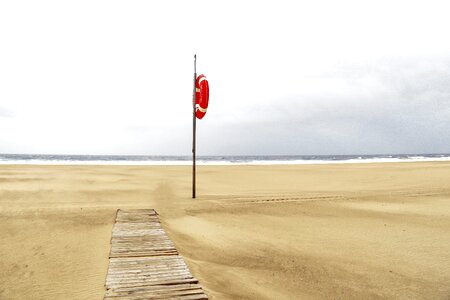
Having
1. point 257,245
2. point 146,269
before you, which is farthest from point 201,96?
point 146,269

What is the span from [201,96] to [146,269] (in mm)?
8659

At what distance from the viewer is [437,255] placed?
717 cm

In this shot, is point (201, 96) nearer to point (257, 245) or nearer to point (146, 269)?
point (257, 245)

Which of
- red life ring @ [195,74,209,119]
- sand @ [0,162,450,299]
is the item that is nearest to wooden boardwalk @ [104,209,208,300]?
sand @ [0,162,450,299]

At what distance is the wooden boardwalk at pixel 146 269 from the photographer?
13.9 feet

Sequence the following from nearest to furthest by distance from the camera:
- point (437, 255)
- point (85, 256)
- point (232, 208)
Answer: point (85, 256), point (437, 255), point (232, 208)

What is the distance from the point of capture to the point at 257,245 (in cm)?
772

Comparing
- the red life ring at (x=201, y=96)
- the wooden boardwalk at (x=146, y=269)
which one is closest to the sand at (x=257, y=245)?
the wooden boardwalk at (x=146, y=269)

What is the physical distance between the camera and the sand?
5.41 metres

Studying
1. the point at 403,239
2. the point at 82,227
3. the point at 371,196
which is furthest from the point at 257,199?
the point at 82,227

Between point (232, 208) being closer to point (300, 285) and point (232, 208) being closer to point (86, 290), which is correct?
point (300, 285)

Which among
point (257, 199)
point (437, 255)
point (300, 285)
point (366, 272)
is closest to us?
point (300, 285)

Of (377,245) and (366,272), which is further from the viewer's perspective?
(377,245)

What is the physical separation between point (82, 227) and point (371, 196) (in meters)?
13.1
